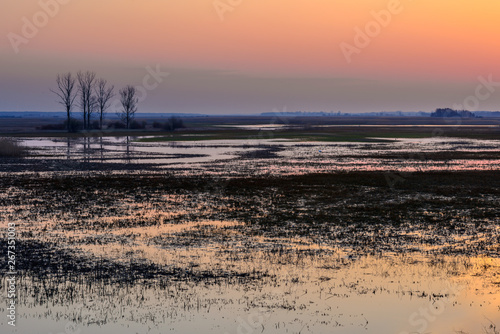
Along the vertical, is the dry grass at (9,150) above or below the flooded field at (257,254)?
above

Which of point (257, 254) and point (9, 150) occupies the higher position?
point (9, 150)

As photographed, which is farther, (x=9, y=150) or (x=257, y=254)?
(x=9, y=150)

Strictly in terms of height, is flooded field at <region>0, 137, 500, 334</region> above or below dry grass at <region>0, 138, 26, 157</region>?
below

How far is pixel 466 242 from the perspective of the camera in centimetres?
1995

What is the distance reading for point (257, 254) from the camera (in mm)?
18172

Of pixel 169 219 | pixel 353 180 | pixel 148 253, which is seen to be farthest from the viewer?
pixel 353 180

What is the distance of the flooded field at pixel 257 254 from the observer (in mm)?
12750

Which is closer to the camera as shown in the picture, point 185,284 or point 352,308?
point 352,308

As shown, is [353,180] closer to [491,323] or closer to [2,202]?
[2,202]

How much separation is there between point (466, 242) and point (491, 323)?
8063mm

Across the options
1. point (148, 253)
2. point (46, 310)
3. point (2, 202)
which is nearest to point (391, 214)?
point (148, 253)

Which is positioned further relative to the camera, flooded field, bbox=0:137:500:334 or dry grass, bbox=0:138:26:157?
dry grass, bbox=0:138:26:157

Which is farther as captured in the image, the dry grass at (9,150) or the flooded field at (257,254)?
the dry grass at (9,150)

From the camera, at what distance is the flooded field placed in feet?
41.8
